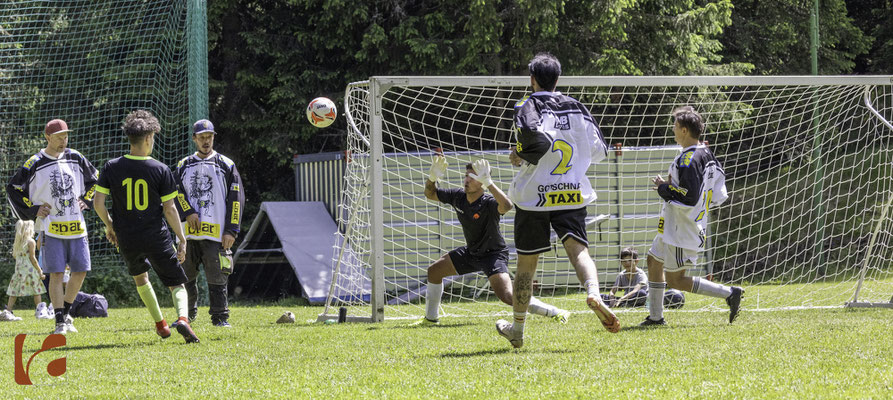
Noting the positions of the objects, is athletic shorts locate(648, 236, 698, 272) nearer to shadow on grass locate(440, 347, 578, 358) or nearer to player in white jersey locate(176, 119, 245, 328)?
shadow on grass locate(440, 347, 578, 358)

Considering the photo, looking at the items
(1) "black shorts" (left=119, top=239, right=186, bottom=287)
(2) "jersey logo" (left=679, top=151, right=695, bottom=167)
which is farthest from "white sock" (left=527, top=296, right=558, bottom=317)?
(1) "black shorts" (left=119, top=239, right=186, bottom=287)

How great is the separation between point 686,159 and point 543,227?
212cm

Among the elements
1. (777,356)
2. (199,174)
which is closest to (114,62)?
(199,174)

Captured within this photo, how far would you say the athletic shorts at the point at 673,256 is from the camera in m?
7.53

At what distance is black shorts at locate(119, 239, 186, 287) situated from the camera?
22.8ft

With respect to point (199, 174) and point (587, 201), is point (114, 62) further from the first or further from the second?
point (587, 201)

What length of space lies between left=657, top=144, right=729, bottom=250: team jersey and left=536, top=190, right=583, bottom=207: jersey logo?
186cm

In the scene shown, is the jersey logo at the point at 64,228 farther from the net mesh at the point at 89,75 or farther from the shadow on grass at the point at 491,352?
the net mesh at the point at 89,75

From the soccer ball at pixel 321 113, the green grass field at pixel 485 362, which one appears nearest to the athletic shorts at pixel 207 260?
the green grass field at pixel 485 362

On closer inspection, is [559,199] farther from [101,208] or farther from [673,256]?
[101,208]

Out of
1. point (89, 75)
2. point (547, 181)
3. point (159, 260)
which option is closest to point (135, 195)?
point (159, 260)

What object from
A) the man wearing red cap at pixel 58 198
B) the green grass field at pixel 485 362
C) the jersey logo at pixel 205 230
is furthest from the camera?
the jersey logo at pixel 205 230

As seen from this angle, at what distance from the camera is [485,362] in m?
5.39

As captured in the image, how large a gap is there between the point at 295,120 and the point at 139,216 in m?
10.5
